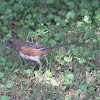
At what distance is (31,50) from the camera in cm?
500

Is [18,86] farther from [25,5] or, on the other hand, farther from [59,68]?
[25,5]

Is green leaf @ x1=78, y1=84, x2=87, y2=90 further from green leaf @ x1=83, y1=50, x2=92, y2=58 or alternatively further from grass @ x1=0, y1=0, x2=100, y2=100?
green leaf @ x1=83, y1=50, x2=92, y2=58

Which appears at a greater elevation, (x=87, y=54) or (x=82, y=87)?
(x=87, y=54)

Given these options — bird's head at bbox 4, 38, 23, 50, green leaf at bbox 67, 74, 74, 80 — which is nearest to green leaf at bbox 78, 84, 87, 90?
green leaf at bbox 67, 74, 74, 80

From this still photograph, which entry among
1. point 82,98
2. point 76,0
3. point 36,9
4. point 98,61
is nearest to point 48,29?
point 36,9

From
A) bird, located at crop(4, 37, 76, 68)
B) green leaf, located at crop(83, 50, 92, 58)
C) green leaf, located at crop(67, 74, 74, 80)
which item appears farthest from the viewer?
green leaf, located at crop(83, 50, 92, 58)

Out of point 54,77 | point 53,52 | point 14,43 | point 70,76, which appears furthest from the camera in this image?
point 53,52

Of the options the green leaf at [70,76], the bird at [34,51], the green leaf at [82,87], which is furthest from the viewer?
the bird at [34,51]

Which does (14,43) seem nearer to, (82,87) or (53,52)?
(53,52)

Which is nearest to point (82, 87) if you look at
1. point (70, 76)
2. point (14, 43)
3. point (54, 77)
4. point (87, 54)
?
point (70, 76)

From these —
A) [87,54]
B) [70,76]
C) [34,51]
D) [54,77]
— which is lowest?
[54,77]

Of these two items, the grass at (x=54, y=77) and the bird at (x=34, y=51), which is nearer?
the grass at (x=54, y=77)

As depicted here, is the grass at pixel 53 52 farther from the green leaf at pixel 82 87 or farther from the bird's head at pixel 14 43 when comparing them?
the bird's head at pixel 14 43

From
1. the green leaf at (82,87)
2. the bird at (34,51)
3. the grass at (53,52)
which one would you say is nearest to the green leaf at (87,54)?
the grass at (53,52)
